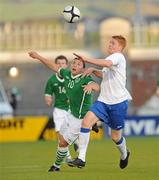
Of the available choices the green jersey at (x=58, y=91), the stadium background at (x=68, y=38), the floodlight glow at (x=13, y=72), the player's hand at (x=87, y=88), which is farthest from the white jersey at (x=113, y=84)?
the floodlight glow at (x=13, y=72)

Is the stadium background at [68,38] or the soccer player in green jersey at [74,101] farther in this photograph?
the stadium background at [68,38]

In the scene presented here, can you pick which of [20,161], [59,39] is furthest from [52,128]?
[59,39]

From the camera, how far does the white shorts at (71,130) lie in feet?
57.6

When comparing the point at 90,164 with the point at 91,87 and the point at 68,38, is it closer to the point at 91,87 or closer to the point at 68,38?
the point at 91,87

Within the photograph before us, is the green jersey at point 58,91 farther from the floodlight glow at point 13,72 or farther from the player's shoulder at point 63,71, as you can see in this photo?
the floodlight glow at point 13,72

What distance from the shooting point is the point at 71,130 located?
17.6 metres

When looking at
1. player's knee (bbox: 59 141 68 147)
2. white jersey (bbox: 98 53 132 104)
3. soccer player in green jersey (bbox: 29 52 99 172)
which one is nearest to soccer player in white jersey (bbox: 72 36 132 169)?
white jersey (bbox: 98 53 132 104)

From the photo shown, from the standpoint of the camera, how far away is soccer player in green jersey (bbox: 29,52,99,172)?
1747 cm

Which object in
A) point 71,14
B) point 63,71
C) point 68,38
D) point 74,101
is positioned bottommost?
point 68,38

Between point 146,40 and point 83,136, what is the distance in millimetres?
42289

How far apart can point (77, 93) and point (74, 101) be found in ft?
0.58

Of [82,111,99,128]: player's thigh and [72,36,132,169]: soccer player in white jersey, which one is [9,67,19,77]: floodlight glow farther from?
[82,111,99,128]: player's thigh

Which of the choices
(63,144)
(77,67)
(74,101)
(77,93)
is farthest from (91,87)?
(63,144)

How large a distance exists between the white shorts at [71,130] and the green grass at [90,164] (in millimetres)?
592
